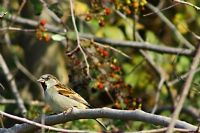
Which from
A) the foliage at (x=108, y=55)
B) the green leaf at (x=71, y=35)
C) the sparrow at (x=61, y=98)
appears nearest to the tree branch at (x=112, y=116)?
the sparrow at (x=61, y=98)

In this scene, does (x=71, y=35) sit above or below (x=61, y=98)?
above

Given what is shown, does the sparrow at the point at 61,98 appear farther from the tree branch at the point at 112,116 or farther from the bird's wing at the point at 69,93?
the tree branch at the point at 112,116

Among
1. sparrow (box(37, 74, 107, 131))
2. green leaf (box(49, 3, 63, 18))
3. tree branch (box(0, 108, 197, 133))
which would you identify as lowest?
tree branch (box(0, 108, 197, 133))

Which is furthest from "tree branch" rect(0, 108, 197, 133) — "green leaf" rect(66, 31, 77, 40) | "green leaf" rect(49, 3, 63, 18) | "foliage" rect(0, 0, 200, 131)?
"foliage" rect(0, 0, 200, 131)

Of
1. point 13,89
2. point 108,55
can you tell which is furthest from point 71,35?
point 13,89

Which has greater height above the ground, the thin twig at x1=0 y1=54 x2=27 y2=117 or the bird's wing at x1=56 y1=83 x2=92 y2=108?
the thin twig at x1=0 y1=54 x2=27 y2=117

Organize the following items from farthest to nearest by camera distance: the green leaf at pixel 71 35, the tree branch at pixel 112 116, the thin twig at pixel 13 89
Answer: the thin twig at pixel 13 89, the green leaf at pixel 71 35, the tree branch at pixel 112 116

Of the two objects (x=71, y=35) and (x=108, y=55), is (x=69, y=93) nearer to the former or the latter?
(x=71, y=35)

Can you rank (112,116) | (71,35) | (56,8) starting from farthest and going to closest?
(56,8) < (71,35) < (112,116)

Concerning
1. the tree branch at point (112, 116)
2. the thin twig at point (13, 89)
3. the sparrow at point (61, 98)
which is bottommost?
the tree branch at point (112, 116)

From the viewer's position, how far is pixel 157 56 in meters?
8.05

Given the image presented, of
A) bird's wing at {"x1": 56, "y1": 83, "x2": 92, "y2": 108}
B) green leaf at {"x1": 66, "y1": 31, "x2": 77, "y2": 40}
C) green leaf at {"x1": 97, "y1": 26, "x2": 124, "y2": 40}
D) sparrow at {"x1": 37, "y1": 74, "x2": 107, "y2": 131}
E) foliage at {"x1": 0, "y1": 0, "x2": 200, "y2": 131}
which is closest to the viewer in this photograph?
sparrow at {"x1": 37, "y1": 74, "x2": 107, "y2": 131}

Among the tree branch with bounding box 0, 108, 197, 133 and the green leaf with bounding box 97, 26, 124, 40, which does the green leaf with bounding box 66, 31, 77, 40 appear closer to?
the tree branch with bounding box 0, 108, 197, 133

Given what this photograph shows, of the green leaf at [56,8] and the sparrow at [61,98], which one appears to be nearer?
the sparrow at [61,98]
